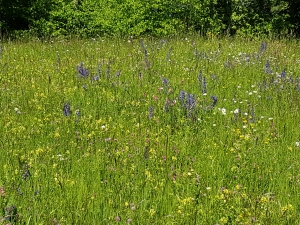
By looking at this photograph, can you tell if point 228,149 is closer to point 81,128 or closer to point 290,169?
point 290,169

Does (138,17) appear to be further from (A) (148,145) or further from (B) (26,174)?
(B) (26,174)

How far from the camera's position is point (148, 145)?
3.48 meters

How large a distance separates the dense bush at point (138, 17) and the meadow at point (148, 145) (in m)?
6.45

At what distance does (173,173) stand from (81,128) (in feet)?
4.22

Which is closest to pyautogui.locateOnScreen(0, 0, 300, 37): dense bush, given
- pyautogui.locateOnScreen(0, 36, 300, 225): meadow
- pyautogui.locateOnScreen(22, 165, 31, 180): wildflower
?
pyautogui.locateOnScreen(0, 36, 300, 225): meadow

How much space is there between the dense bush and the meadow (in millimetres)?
6448

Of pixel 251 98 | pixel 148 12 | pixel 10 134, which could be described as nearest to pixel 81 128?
pixel 10 134

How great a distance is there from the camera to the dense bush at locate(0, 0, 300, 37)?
12.8m

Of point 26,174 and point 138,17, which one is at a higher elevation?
point 138,17

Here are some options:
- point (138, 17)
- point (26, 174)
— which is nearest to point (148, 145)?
point (26, 174)

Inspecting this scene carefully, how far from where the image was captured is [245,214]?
7.68 feet

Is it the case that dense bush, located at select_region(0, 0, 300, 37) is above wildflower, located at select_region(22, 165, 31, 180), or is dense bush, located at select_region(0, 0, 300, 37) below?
above

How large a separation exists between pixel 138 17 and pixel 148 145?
9998 mm

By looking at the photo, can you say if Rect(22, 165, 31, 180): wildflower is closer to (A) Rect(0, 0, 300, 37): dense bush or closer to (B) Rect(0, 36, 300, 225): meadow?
(B) Rect(0, 36, 300, 225): meadow
